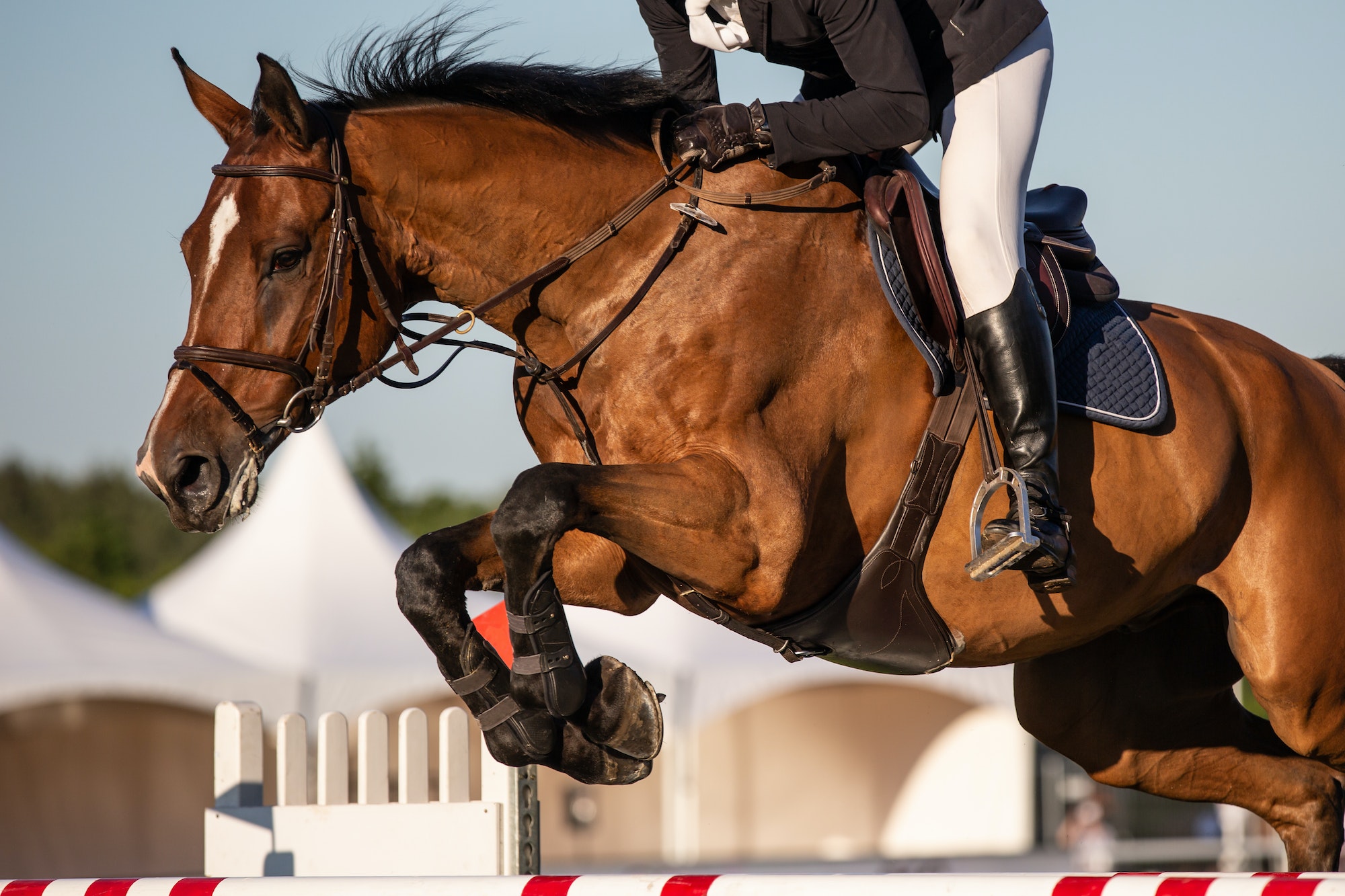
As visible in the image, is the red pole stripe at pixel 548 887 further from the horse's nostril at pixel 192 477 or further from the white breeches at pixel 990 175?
the white breeches at pixel 990 175

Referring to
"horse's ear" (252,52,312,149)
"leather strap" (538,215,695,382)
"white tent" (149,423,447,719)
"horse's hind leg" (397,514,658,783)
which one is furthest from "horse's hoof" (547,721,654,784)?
"white tent" (149,423,447,719)

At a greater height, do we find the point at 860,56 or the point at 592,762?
the point at 860,56

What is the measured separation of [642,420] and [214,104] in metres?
1.42

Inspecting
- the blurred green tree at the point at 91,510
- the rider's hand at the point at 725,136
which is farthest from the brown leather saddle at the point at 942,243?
the blurred green tree at the point at 91,510

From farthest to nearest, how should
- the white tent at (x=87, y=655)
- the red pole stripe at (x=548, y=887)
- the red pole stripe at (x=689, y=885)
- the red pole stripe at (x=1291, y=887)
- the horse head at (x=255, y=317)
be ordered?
1. the white tent at (x=87, y=655)
2. the horse head at (x=255, y=317)
3. the red pole stripe at (x=548, y=887)
4. the red pole stripe at (x=689, y=885)
5. the red pole stripe at (x=1291, y=887)

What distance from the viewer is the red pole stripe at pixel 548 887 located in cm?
274

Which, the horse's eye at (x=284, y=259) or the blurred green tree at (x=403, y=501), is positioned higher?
the blurred green tree at (x=403, y=501)

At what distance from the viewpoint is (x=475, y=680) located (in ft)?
10.9

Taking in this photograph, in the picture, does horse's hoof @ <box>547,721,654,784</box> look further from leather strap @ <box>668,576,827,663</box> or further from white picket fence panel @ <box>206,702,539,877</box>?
white picket fence panel @ <box>206,702,539,877</box>

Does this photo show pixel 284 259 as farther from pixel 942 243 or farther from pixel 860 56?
pixel 942 243

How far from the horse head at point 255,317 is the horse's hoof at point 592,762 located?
98 centimetres

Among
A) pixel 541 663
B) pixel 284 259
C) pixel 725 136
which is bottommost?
pixel 541 663

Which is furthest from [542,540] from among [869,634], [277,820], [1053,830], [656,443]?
[1053,830]

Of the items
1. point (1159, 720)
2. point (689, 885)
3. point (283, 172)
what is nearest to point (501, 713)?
point (689, 885)
